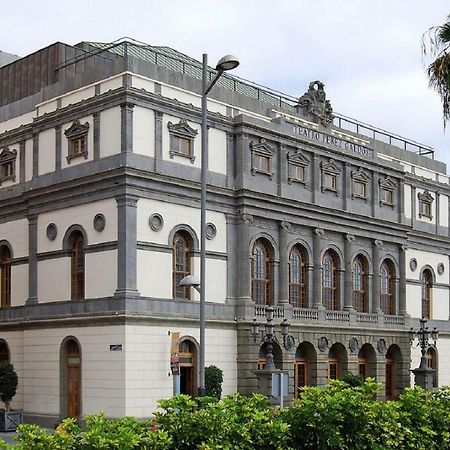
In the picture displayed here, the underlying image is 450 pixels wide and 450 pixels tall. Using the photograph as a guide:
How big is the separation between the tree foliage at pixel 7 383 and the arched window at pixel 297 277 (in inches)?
558

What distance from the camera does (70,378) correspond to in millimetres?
42250

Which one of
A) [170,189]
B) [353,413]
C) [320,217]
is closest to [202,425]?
[353,413]

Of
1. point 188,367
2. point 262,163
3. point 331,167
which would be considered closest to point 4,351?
point 188,367

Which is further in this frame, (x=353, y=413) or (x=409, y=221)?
(x=409, y=221)

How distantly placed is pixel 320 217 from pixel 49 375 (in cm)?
1617

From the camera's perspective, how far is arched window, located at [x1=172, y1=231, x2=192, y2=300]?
42.2m

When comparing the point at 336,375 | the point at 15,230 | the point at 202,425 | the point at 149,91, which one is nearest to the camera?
the point at 202,425

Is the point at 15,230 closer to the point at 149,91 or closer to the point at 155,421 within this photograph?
the point at 149,91

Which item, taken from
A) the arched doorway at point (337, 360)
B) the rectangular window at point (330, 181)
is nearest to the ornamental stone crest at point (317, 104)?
the rectangular window at point (330, 181)

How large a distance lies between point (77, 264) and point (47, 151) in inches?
228

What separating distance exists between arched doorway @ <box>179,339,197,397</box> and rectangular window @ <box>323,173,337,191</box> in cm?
1287

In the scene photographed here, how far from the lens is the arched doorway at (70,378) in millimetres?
41688

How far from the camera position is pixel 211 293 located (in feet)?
143

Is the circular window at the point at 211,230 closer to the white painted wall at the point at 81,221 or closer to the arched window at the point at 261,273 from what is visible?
the arched window at the point at 261,273
